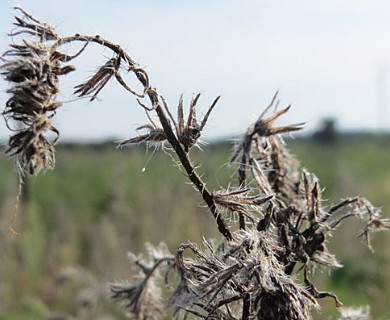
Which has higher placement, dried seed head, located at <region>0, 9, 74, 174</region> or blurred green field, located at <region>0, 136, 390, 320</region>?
blurred green field, located at <region>0, 136, 390, 320</region>

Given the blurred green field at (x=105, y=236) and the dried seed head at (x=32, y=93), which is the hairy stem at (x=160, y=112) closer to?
the dried seed head at (x=32, y=93)

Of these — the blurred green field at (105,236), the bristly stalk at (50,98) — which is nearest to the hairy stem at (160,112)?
the bristly stalk at (50,98)

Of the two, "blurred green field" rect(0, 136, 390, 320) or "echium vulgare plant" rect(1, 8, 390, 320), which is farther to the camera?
"blurred green field" rect(0, 136, 390, 320)

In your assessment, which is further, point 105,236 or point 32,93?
point 105,236

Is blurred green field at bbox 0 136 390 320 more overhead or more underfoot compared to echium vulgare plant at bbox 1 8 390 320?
more overhead

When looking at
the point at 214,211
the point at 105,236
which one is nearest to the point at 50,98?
the point at 214,211

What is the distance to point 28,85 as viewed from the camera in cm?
127

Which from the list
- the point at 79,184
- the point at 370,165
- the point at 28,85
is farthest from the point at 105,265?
the point at 370,165

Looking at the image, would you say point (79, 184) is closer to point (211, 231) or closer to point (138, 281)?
point (211, 231)

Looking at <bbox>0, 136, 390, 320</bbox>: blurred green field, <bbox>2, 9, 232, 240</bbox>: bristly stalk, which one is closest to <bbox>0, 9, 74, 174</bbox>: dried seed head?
<bbox>2, 9, 232, 240</bbox>: bristly stalk

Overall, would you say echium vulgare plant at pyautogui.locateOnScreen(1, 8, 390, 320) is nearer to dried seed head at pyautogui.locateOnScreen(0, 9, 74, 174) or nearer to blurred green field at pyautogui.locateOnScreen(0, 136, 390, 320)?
dried seed head at pyautogui.locateOnScreen(0, 9, 74, 174)

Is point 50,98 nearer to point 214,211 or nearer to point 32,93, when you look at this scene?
point 32,93

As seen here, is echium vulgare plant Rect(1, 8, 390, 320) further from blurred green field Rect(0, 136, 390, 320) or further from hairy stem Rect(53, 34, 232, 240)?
blurred green field Rect(0, 136, 390, 320)

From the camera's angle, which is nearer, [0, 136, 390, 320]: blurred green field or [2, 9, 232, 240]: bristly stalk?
[2, 9, 232, 240]: bristly stalk
